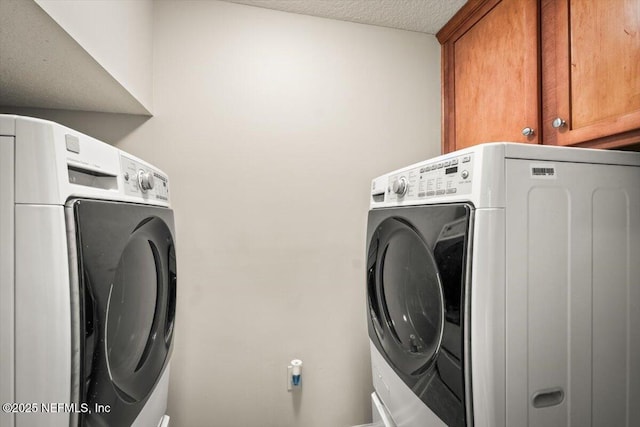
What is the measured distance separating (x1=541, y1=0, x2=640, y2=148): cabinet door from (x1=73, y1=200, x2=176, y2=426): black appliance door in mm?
1381

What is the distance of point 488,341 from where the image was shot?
633 mm

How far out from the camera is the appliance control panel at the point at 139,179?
0.75 metres

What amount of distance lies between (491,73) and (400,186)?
817 mm

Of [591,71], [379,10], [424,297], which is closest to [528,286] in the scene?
[424,297]

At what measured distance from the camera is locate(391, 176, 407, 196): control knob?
35.9 inches

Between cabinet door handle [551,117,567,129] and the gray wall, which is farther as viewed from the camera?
the gray wall

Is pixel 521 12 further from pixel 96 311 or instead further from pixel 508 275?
pixel 96 311

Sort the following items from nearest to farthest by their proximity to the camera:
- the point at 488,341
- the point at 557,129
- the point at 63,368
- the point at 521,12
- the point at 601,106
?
the point at 63,368, the point at 488,341, the point at 601,106, the point at 557,129, the point at 521,12

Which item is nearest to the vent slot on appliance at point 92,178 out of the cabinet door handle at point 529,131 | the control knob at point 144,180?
the control knob at point 144,180

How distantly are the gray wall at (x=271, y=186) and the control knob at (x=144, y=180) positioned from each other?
0.51m

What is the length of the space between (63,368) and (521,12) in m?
1.78

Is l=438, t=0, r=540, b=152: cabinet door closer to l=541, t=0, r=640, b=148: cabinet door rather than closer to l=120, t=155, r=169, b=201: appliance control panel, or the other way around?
l=541, t=0, r=640, b=148: cabinet door

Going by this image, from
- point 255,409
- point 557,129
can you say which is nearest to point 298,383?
point 255,409

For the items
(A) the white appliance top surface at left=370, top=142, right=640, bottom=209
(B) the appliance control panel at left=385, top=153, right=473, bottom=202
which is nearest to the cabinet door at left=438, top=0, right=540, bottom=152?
(A) the white appliance top surface at left=370, top=142, right=640, bottom=209
